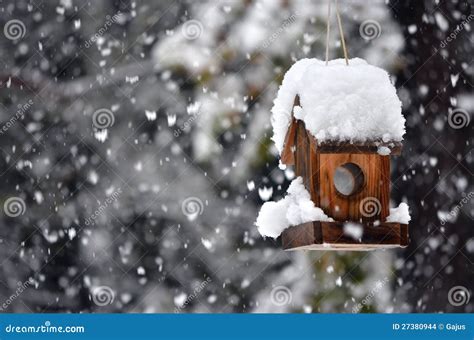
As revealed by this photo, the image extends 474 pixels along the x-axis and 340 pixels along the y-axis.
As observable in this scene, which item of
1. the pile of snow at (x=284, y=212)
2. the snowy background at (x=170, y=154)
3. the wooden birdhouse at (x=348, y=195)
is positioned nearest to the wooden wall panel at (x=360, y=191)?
the wooden birdhouse at (x=348, y=195)

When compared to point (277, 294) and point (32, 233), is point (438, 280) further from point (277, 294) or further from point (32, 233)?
point (32, 233)

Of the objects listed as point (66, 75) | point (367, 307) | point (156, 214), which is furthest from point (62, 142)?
point (367, 307)

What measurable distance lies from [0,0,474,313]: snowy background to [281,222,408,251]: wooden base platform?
2415 mm

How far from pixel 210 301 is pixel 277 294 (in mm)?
463

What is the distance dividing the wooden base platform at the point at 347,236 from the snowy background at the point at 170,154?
2.41 m

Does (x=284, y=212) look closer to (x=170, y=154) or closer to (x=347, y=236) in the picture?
(x=347, y=236)

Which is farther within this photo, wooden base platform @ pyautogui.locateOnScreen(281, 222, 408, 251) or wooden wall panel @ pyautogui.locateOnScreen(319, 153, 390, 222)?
wooden wall panel @ pyautogui.locateOnScreen(319, 153, 390, 222)

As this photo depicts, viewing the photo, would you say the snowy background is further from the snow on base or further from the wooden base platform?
the wooden base platform

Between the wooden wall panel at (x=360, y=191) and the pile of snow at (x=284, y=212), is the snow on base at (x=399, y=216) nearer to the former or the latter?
the wooden wall panel at (x=360, y=191)

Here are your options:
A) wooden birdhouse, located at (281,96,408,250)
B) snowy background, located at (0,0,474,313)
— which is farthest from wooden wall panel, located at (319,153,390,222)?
snowy background, located at (0,0,474,313)

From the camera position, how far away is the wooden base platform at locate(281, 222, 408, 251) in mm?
2734

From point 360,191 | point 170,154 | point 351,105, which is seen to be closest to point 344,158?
point 360,191

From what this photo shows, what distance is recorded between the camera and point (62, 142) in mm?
5660

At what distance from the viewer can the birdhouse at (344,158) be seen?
9.03 feet
